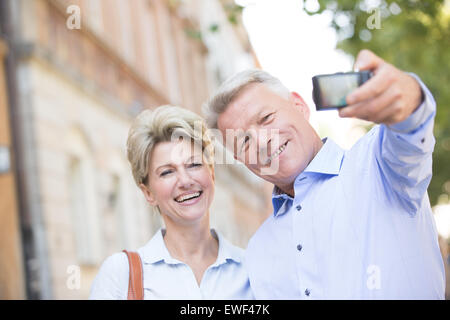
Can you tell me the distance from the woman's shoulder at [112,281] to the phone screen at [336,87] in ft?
4.49

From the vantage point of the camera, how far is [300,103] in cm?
302

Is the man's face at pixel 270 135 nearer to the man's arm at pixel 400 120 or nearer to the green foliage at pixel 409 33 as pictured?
the man's arm at pixel 400 120

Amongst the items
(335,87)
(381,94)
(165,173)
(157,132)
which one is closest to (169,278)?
(165,173)

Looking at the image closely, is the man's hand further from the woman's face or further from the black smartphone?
the woman's face

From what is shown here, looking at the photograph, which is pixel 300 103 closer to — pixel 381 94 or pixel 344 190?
pixel 344 190

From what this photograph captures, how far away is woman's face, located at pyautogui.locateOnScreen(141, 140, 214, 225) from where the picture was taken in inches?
123

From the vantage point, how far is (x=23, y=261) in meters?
8.04

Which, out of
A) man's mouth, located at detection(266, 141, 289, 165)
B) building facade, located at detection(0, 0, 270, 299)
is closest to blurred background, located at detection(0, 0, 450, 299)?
building facade, located at detection(0, 0, 270, 299)

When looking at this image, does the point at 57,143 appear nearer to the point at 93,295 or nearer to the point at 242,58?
the point at 93,295

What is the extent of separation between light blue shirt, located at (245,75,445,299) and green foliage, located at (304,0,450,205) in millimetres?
2907

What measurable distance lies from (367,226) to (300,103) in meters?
0.84

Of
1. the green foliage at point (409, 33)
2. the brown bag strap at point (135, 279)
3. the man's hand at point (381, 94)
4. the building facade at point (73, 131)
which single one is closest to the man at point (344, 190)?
the man's hand at point (381, 94)

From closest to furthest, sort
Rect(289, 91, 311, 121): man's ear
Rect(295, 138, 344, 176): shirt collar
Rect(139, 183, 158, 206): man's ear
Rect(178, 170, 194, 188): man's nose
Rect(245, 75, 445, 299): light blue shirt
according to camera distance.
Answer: Rect(245, 75, 445, 299): light blue shirt < Rect(295, 138, 344, 176): shirt collar < Rect(289, 91, 311, 121): man's ear < Rect(178, 170, 194, 188): man's nose < Rect(139, 183, 158, 206): man's ear

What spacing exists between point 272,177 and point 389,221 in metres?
0.58
